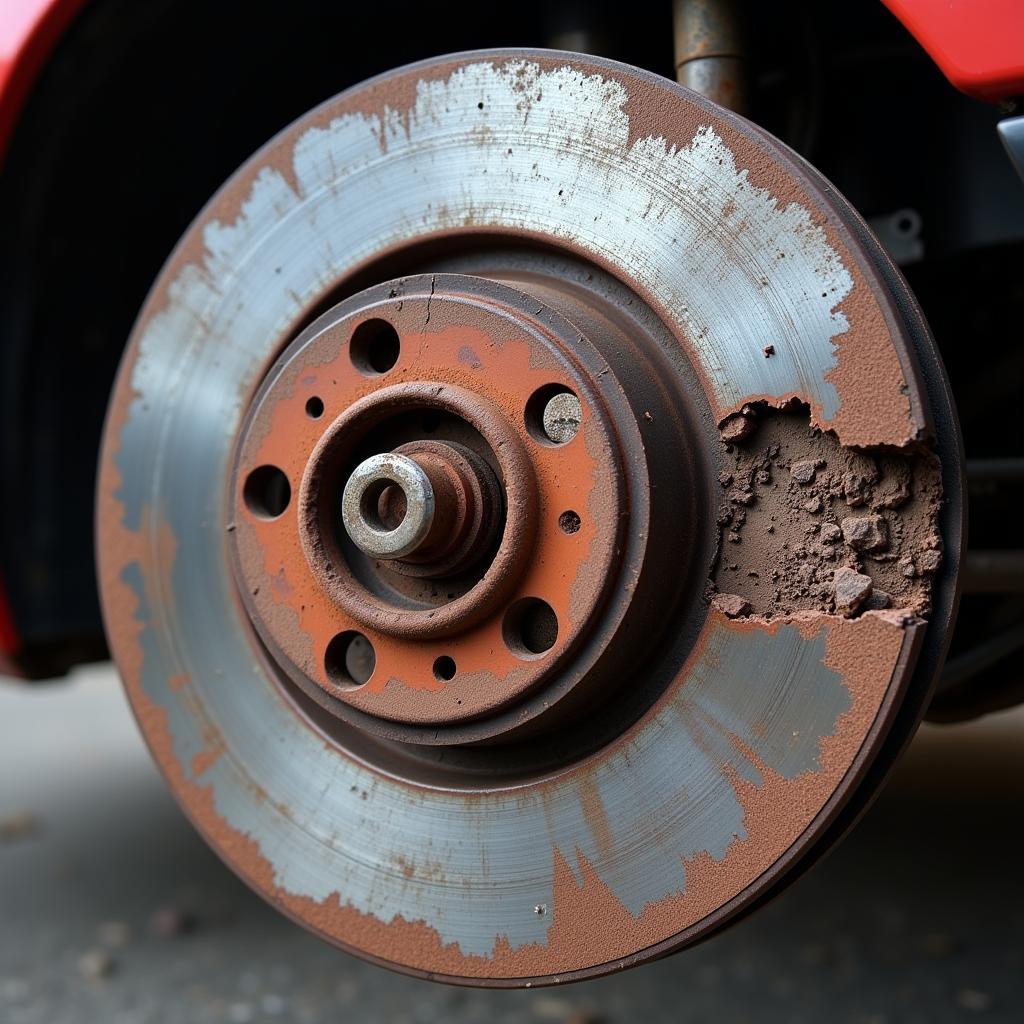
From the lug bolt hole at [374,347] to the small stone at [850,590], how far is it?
40 cm

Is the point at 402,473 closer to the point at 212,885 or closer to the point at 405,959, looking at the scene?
the point at 405,959

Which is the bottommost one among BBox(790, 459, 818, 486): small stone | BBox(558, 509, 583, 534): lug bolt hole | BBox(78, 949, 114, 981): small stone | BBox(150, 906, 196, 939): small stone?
BBox(78, 949, 114, 981): small stone

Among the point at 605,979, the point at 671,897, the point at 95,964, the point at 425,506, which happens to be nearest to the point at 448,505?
the point at 425,506

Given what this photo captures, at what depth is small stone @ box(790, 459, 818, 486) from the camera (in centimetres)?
85

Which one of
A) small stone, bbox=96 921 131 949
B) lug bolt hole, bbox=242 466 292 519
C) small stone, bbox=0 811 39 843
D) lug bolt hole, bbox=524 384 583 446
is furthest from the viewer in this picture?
small stone, bbox=0 811 39 843

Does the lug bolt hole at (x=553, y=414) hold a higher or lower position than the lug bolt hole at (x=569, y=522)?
higher

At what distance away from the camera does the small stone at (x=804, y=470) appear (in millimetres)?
850

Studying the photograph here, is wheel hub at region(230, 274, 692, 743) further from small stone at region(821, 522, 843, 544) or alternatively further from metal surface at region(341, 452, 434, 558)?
small stone at region(821, 522, 843, 544)

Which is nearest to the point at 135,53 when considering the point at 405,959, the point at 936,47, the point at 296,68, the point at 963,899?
the point at 296,68

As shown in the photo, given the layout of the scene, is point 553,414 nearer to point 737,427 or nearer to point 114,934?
point 737,427

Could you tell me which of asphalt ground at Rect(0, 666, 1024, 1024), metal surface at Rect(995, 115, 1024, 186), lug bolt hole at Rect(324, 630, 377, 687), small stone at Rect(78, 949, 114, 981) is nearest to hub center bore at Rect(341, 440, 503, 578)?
lug bolt hole at Rect(324, 630, 377, 687)

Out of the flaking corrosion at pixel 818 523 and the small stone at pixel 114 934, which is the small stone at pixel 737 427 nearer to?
the flaking corrosion at pixel 818 523

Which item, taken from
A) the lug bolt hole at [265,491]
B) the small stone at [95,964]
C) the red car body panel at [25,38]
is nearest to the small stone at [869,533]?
the lug bolt hole at [265,491]

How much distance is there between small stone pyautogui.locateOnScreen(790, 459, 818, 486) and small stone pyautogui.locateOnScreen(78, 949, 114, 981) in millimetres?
1250
